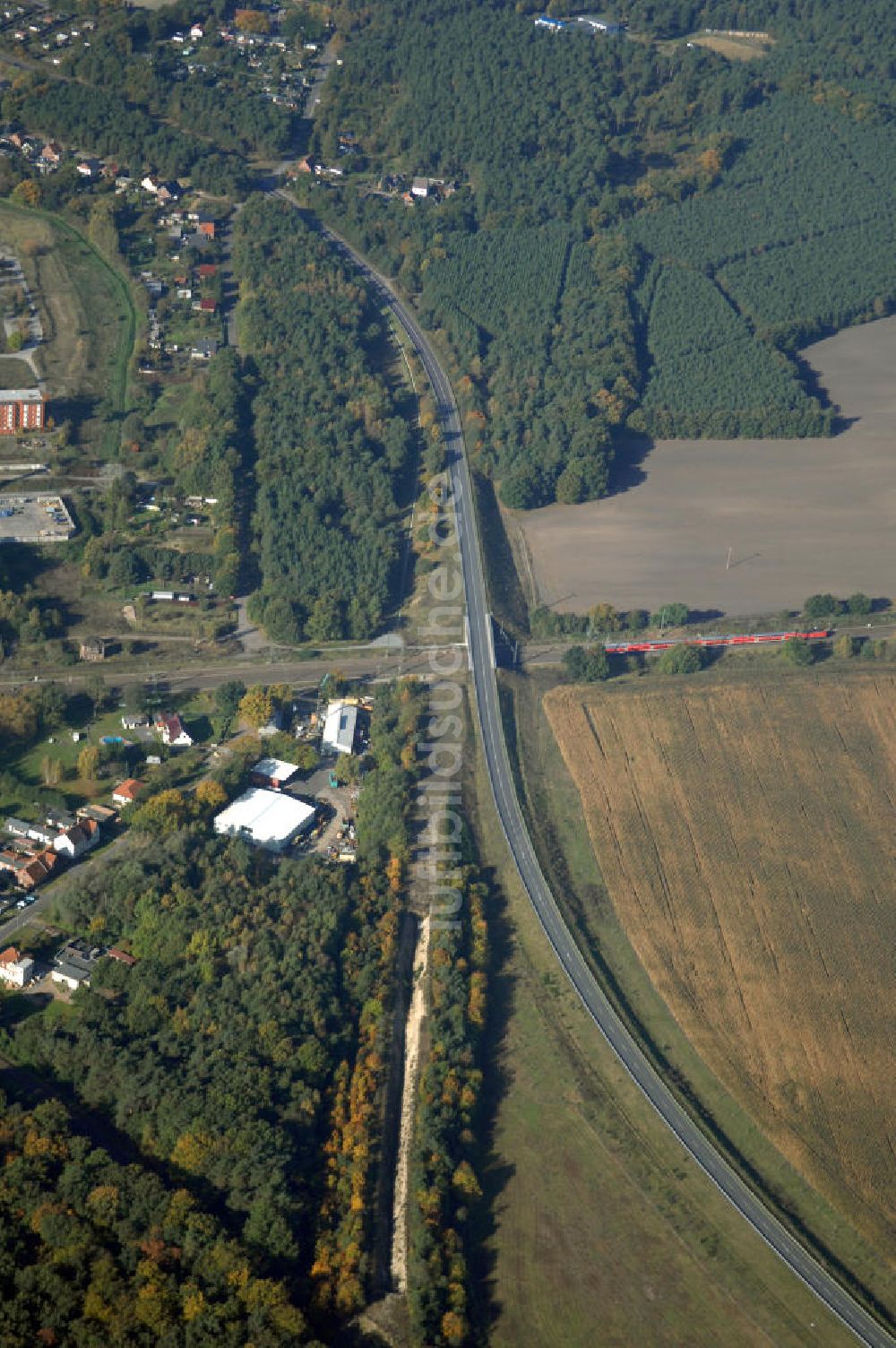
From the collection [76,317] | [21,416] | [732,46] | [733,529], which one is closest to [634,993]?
[733,529]

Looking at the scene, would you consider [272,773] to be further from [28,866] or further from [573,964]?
[573,964]

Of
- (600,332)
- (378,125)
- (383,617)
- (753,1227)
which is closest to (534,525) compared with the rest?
(383,617)

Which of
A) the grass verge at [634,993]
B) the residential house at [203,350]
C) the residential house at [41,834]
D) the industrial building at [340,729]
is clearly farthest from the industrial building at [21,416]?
the grass verge at [634,993]

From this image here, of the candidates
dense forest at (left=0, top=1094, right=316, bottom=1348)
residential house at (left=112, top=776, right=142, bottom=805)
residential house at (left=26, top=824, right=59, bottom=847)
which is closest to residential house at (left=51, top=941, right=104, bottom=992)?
residential house at (left=26, top=824, right=59, bottom=847)

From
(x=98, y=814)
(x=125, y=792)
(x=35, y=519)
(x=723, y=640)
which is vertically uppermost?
(x=35, y=519)

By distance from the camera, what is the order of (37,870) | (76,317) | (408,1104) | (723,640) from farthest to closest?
(76,317) → (723,640) → (37,870) → (408,1104)

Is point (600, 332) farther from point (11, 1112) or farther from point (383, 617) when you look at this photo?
point (11, 1112)

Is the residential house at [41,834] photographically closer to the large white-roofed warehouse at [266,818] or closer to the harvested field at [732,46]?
the large white-roofed warehouse at [266,818]
